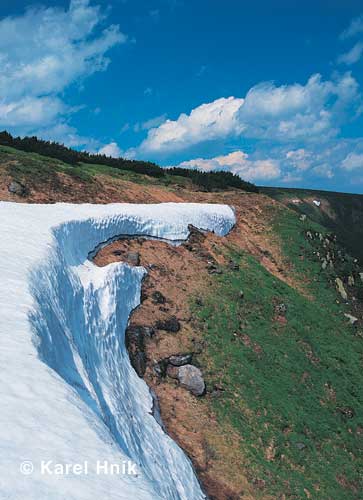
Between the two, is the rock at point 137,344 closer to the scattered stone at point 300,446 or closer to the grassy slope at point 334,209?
the scattered stone at point 300,446

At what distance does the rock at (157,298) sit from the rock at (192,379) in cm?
325

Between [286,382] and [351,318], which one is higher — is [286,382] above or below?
below

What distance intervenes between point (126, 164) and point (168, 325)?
2315 cm

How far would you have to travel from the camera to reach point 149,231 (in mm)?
20969

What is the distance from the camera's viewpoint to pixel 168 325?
1590cm

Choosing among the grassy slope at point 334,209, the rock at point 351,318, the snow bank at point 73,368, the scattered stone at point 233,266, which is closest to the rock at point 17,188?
the snow bank at point 73,368

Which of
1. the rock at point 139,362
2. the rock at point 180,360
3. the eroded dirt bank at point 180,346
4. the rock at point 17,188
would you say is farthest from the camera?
the rock at point 17,188

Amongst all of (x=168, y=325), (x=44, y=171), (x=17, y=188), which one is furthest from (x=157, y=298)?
(x=44, y=171)

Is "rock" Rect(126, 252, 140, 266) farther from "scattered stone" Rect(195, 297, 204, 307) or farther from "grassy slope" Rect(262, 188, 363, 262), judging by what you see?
"grassy slope" Rect(262, 188, 363, 262)

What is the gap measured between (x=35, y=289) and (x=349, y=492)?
11692 millimetres

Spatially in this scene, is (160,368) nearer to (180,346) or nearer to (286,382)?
(180,346)

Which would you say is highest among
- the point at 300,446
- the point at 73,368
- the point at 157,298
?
the point at 157,298

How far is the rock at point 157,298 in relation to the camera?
16998 millimetres

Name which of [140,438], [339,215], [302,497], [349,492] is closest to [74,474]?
[140,438]
